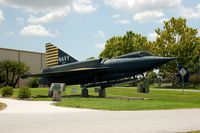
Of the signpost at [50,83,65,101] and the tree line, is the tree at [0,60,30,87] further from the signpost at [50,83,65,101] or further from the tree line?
the signpost at [50,83,65,101]

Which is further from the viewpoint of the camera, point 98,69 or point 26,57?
point 26,57

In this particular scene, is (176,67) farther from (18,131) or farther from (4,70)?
(18,131)

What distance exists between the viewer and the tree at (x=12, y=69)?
72.2 meters

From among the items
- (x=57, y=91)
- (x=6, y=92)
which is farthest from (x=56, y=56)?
(x=57, y=91)

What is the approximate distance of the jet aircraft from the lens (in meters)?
29.3

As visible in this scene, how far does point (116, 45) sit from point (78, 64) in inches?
2248

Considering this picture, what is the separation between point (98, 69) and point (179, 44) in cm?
3648

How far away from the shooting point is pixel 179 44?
64062 millimetres

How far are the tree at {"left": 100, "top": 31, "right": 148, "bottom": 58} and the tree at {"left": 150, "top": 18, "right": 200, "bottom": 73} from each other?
1735 centimetres

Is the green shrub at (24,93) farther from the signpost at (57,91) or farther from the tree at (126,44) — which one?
the tree at (126,44)

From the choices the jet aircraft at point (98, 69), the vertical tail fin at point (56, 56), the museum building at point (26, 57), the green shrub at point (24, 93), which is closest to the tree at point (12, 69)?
the museum building at point (26, 57)

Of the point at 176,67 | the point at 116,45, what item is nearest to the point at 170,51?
the point at 176,67

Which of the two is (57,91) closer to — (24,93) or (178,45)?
(24,93)

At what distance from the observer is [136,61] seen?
29250 millimetres
